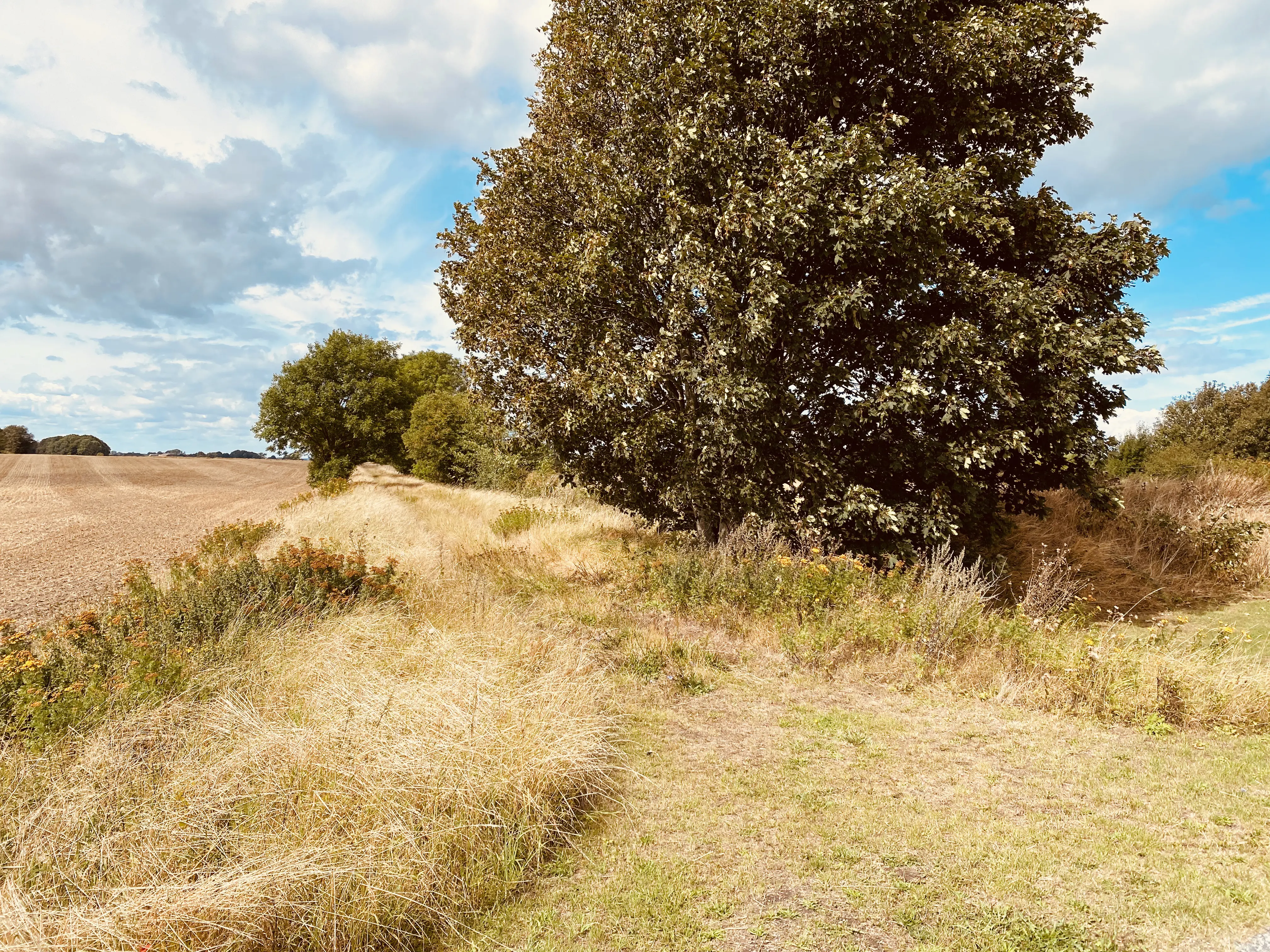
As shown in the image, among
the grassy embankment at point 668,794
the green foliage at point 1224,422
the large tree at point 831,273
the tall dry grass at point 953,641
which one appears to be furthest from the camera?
the green foliage at point 1224,422

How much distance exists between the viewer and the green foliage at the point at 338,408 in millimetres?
39781

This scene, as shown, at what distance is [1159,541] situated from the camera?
1266 centimetres

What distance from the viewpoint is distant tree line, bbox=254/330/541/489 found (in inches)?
1444

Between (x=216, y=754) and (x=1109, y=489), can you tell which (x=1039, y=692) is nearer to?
(x=1109, y=489)

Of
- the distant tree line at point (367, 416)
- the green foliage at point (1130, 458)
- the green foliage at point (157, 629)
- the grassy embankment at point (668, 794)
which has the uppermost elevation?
the distant tree line at point (367, 416)

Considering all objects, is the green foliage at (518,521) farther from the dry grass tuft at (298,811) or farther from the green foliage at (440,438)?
the green foliage at (440,438)

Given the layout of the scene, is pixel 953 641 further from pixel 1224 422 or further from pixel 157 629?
pixel 1224 422

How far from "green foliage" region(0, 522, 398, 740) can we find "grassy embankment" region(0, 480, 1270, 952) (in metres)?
0.31

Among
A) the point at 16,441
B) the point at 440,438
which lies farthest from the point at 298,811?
the point at 16,441

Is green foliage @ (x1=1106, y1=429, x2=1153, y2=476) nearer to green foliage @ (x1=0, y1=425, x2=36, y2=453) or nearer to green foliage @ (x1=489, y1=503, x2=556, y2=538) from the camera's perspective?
green foliage @ (x1=489, y1=503, x2=556, y2=538)

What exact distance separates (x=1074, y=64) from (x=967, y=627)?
360 inches

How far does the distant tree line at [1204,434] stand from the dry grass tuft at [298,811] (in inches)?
830

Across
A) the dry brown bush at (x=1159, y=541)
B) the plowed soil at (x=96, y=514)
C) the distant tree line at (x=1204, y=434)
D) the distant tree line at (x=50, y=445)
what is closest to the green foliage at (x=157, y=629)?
the plowed soil at (x=96, y=514)

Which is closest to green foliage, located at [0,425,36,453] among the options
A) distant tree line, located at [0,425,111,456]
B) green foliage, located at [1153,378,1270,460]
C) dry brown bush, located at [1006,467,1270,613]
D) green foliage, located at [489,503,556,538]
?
distant tree line, located at [0,425,111,456]
